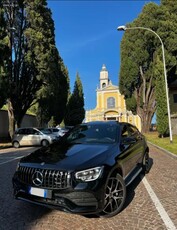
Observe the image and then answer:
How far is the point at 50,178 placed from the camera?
402 centimetres

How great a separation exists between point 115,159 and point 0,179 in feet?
14.2

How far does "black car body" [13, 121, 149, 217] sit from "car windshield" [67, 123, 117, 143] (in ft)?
0.15

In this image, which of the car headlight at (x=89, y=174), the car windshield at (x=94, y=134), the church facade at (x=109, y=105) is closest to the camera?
the car headlight at (x=89, y=174)

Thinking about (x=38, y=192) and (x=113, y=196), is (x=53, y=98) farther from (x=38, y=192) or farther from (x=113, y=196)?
(x=38, y=192)

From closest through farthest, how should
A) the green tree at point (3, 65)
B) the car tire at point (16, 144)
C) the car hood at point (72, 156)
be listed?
the car hood at point (72, 156)
the green tree at point (3, 65)
the car tire at point (16, 144)

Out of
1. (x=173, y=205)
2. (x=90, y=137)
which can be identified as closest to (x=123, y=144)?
(x=90, y=137)

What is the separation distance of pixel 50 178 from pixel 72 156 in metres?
0.61

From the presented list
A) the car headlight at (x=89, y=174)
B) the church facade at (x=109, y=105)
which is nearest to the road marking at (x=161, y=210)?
the car headlight at (x=89, y=174)

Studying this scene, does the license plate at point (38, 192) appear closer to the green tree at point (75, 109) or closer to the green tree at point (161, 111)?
the green tree at point (161, 111)

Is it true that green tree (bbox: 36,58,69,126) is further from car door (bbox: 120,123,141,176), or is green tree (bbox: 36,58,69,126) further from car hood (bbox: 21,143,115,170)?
car hood (bbox: 21,143,115,170)

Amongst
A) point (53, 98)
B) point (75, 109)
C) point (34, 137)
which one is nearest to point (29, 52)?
point (53, 98)

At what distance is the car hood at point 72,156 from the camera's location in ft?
13.5

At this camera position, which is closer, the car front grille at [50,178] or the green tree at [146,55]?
the car front grille at [50,178]

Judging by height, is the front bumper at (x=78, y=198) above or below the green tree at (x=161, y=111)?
below
